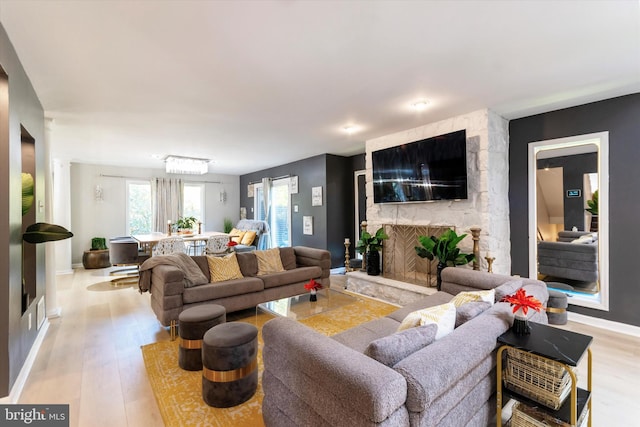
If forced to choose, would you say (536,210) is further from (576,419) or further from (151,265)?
(151,265)

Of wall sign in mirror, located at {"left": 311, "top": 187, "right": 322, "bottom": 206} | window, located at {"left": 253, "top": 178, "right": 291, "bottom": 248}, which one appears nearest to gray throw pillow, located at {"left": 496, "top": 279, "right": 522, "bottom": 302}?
wall sign in mirror, located at {"left": 311, "top": 187, "right": 322, "bottom": 206}

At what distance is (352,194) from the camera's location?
639 centimetres

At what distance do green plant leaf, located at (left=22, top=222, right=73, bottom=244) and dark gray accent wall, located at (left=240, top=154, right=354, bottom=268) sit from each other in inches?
166

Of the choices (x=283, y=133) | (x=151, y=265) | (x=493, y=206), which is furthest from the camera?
(x=283, y=133)

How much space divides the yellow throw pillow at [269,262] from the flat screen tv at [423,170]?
1892mm

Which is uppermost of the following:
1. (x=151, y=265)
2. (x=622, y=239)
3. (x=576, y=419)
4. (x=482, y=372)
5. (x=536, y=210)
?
(x=536, y=210)

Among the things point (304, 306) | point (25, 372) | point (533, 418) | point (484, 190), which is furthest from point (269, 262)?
point (533, 418)

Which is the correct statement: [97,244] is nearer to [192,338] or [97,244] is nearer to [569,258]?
[192,338]

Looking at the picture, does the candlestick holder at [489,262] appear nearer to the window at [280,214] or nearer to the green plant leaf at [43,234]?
the green plant leaf at [43,234]

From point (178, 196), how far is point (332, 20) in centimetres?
749

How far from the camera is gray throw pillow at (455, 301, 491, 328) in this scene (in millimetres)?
1781

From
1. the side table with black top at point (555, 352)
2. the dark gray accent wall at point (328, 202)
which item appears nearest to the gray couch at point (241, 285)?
the dark gray accent wall at point (328, 202)

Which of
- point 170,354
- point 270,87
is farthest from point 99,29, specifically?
point 170,354

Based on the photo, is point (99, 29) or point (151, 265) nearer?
point (99, 29)
